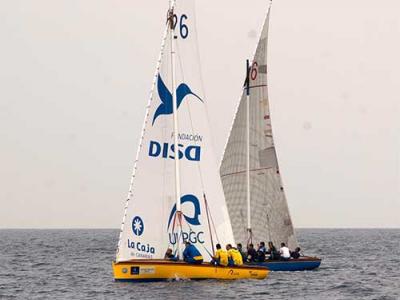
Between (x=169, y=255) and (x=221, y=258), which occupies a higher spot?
(x=169, y=255)

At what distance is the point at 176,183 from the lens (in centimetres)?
4603

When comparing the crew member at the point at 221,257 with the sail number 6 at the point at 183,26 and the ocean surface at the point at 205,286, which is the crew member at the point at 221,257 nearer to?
the ocean surface at the point at 205,286

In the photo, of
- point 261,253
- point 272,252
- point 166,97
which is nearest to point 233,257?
point 166,97

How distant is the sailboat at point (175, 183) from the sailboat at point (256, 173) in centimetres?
1070

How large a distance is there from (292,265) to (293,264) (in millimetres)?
104

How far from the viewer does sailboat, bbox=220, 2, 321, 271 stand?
59812 mm

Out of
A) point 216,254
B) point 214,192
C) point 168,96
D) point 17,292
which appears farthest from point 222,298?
point 17,292

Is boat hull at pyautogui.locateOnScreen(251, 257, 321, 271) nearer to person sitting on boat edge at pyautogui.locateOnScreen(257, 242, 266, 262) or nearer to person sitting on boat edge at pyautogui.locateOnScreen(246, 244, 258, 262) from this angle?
person sitting on boat edge at pyautogui.locateOnScreen(257, 242, 266, 262)

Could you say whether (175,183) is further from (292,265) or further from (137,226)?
(292,265)

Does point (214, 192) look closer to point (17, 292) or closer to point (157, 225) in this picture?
point (157, 225)

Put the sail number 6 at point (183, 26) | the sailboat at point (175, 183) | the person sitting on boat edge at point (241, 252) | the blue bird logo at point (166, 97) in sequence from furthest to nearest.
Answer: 1. the person sitting on boat edge at point (241, 252)
2. the sail number 6 at point (183, 26)
3. the blue bird logo at point (166, 97)
4. the sailboat at point (175, 183)

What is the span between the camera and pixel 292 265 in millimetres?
58375

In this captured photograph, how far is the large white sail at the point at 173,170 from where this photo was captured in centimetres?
4544

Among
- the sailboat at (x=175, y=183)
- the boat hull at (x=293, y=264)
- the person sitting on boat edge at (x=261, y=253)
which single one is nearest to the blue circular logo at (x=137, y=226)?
the sailboat at (x=175, y=183)
